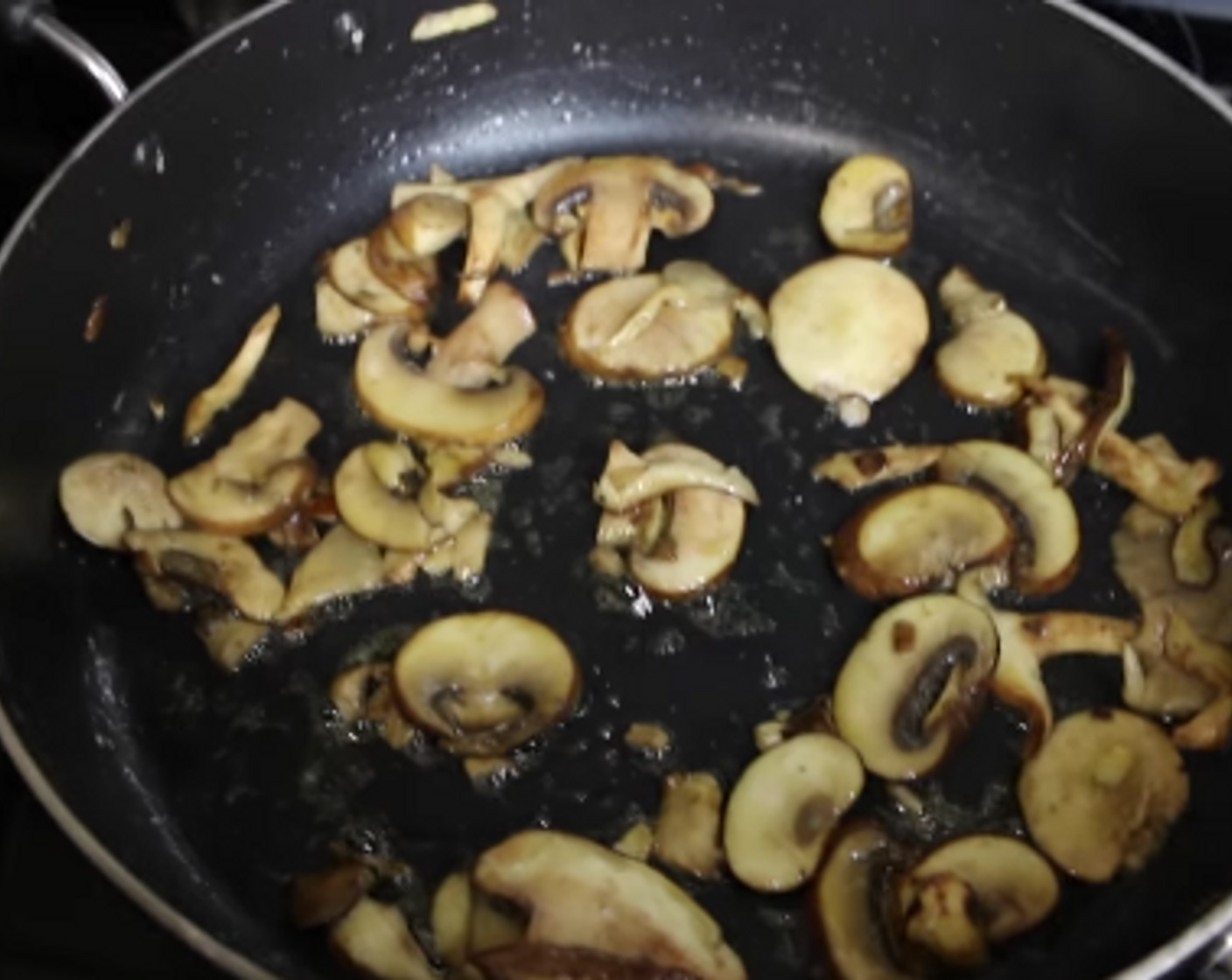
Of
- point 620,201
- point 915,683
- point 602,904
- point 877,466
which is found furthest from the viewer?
point 620,201

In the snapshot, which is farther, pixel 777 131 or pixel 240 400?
pixel 777 131

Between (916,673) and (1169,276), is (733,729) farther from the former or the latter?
(1169,276)

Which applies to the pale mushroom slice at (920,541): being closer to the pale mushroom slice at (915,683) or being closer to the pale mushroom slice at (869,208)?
the pale mushroom slice at (915,683)

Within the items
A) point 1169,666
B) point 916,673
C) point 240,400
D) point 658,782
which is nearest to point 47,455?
point 240,400

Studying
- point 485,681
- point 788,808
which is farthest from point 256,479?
point 788,808

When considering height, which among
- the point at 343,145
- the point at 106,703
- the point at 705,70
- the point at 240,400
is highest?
the point at 705,70

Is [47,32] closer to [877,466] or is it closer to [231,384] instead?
[231,384]

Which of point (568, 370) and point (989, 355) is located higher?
point (989, 355)
